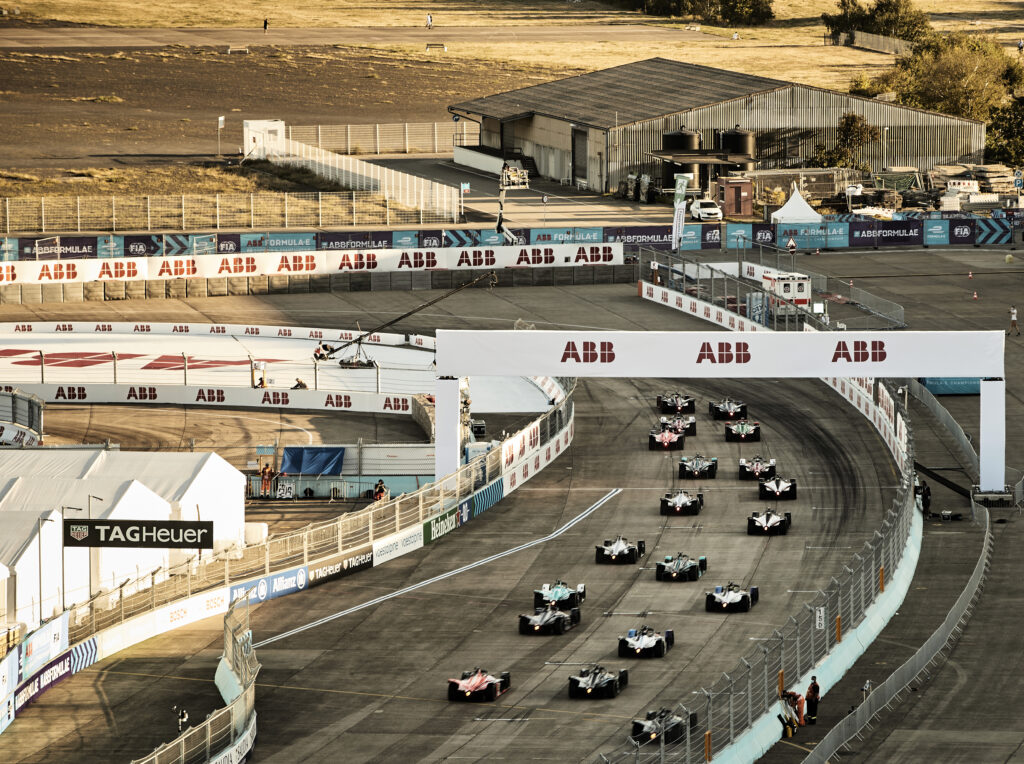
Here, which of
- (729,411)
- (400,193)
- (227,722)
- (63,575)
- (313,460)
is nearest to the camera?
(227,722)

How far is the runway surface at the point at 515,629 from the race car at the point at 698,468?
1.36ft

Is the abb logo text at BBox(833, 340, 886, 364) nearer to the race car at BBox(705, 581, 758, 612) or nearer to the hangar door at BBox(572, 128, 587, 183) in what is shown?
the race car at BBox(705, 581, 758, 612)

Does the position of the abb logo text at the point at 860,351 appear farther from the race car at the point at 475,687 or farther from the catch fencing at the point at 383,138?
the catch fencing at the point at 383,138

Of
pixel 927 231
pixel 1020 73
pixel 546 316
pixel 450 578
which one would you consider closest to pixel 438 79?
pixel 1020 73

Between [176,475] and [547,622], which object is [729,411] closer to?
[176,475]

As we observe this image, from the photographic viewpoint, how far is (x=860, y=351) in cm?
4956

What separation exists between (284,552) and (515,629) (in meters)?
6.42

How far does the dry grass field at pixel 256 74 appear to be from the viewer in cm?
12569

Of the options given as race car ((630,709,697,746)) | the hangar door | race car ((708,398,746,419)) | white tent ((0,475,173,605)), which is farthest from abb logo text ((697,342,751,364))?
the hangar door

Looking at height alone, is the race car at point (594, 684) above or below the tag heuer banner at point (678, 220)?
below

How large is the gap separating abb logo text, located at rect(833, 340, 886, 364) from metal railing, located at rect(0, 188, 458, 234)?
53.5 meters

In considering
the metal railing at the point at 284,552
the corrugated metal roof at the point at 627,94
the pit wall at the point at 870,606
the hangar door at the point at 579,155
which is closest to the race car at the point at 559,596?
the metal railing at the point at 284,552

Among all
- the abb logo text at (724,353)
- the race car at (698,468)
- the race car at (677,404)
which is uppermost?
the abb logo text at (724,353)

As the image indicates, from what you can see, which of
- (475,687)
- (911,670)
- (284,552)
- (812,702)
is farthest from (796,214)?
(475,687)
